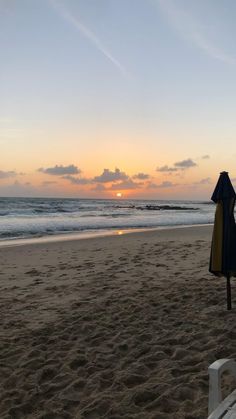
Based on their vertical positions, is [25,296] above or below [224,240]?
below

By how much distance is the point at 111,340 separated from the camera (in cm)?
522

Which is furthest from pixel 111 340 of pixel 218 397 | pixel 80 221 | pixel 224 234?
pixel 80 221

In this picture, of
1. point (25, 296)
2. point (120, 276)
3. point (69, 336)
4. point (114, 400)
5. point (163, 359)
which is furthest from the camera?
point (120, 276)

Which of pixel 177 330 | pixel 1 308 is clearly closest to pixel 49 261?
pixel 1 308

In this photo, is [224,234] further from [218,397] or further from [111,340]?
[218,397]

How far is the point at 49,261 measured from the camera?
11.3m

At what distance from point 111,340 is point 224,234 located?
2.14 m

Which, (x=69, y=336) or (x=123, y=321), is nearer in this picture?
(x=69, y=336)

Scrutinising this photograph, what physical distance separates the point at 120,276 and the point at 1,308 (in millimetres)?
2988

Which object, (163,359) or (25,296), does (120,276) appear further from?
(163,359)

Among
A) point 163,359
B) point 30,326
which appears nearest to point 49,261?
point 30,326

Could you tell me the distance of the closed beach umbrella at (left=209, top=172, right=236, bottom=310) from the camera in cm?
573

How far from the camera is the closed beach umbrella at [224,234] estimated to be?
573 centimetres

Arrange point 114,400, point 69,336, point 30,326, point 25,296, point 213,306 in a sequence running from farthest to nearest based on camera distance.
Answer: point 25,296 → point 213,306 → point 30,326 → point 69,336 → point 114,400
